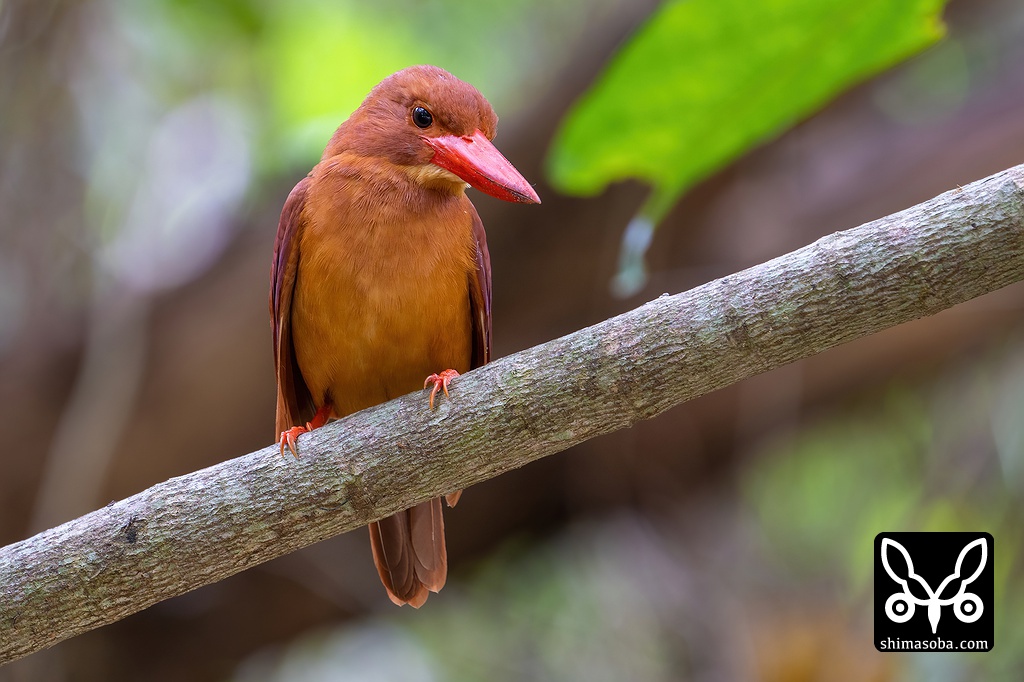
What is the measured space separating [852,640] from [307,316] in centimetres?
192

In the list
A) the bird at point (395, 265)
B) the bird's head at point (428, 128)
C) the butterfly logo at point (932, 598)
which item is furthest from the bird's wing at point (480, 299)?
the butterfly logo at point (932, 598)

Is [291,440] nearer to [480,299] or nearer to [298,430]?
[298,430]

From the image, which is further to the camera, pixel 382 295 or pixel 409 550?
pixel 409 550

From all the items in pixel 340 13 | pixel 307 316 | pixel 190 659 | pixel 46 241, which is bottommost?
pixel 190 659

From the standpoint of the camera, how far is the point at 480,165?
223 centimetres

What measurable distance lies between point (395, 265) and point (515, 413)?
70 cm

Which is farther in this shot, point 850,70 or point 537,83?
point 537,83

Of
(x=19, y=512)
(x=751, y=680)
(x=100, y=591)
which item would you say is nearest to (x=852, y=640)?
(x=751, y=680)

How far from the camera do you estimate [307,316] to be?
7.89 feet

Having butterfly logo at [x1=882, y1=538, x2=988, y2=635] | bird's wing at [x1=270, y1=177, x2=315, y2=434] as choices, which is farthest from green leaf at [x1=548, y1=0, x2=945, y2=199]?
butterfly logo at [x1=882, y1=538, x2=988, y2=635]

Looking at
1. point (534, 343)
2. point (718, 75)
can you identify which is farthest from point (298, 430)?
point (534, 343)

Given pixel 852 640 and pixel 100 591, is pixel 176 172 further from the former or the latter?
pixel 852 640

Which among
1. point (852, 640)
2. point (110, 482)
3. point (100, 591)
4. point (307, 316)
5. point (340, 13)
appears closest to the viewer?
point (100, 591)

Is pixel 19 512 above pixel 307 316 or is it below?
below
